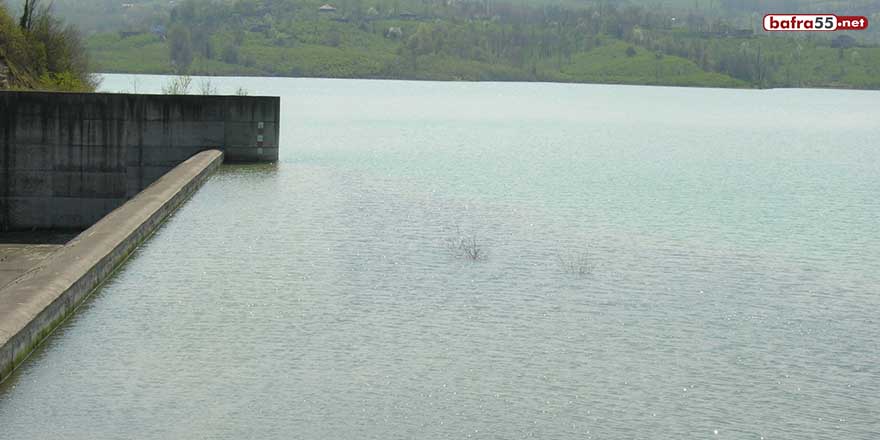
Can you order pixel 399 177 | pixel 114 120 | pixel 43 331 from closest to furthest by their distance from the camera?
1. pixel 43 331
2. pixel 114 120
3. pixel 399 177

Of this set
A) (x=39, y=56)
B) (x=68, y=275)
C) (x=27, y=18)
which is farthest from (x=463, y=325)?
(x=27, y=18)

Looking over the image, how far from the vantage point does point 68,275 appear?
13930 mm

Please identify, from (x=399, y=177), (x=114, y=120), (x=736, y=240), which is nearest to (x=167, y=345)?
(x=736, y=240)

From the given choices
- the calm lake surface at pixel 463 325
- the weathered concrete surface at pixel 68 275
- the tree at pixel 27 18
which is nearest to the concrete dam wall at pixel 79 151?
the calm lake surface at pixel 463 325

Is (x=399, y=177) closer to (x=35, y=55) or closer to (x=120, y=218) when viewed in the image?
(x=35, y=55)

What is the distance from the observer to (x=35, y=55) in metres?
36.5

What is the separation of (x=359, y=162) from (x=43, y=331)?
28810 mm

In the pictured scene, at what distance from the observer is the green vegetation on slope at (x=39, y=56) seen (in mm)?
34062

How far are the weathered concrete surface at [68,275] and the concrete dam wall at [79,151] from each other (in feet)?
22.0

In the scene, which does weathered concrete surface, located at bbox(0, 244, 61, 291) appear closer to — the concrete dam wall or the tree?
the concrete dam wall

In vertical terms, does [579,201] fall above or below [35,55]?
below

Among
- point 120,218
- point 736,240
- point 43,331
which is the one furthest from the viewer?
point 736,240

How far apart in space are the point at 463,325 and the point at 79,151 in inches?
648

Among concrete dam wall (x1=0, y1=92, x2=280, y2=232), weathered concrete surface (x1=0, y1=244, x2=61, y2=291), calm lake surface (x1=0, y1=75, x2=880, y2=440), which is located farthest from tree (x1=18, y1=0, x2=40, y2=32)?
weathered concrete surface (x1=0, y1=244, x2=61, y2=291)
